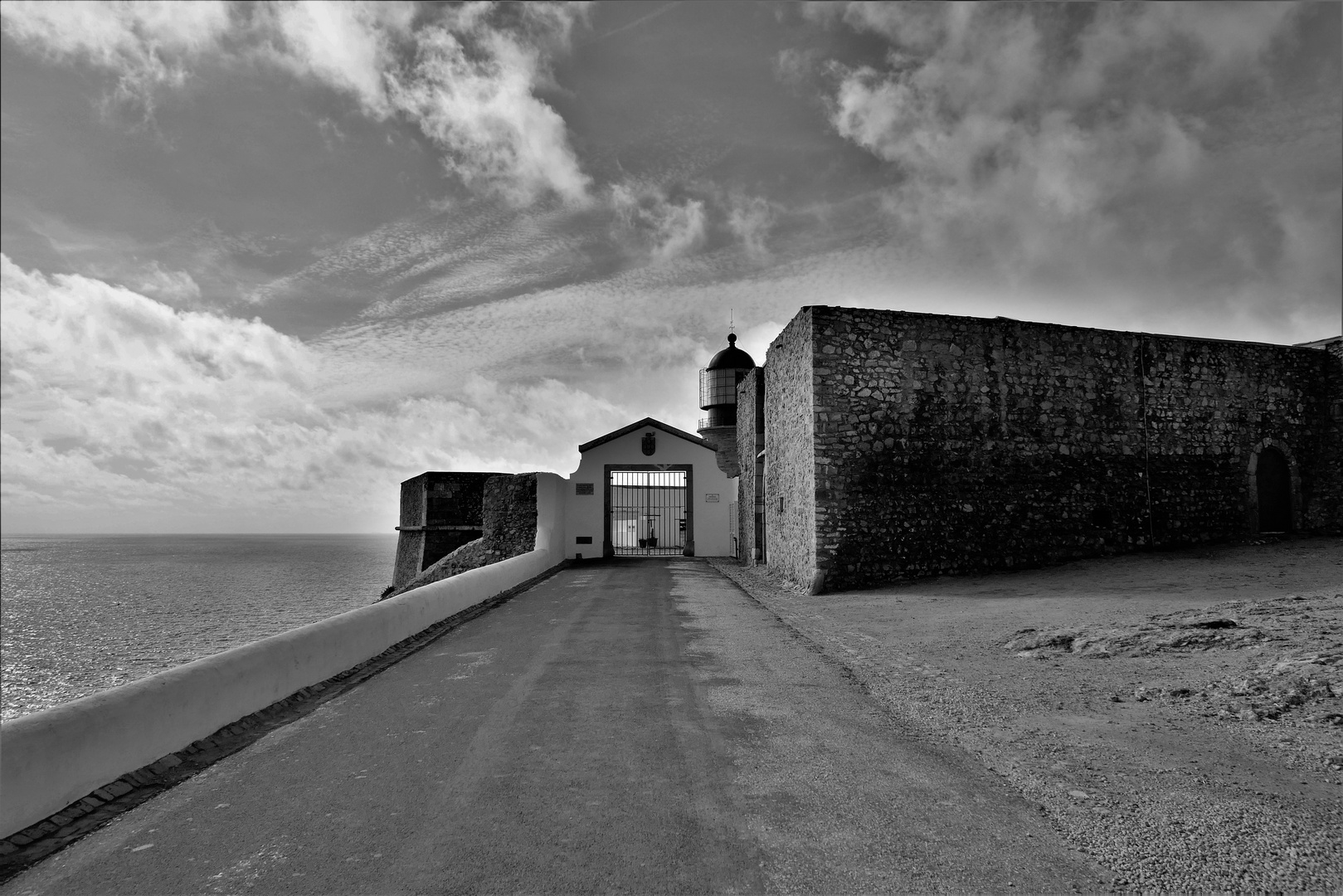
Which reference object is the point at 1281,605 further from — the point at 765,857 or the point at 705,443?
the point at 705,443

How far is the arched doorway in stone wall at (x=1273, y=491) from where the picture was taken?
15.0 metres

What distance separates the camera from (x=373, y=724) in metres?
4.98

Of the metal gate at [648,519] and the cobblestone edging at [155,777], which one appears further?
the metal gate at [648,519]

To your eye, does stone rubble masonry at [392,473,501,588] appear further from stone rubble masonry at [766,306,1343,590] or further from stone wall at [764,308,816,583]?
stone rubble masonry at [766,306,1343,590]

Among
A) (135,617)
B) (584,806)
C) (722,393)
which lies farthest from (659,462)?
(135,617)

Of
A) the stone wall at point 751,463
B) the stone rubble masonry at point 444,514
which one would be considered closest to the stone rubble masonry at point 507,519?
the stone rubble masonry at point 444,514

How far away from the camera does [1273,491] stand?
1514cm

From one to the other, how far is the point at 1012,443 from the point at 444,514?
20910 mm

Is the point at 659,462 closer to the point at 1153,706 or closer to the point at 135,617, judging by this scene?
the point at 1153,706

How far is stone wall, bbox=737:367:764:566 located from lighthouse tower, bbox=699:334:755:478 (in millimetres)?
6755

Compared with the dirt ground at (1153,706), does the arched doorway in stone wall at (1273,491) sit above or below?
above

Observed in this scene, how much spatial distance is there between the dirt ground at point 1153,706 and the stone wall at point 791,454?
9.38 ft

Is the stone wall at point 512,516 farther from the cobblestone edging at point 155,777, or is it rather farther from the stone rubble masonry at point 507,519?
the cobblestone edging at point 155,777

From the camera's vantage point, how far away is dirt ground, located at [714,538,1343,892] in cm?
308
